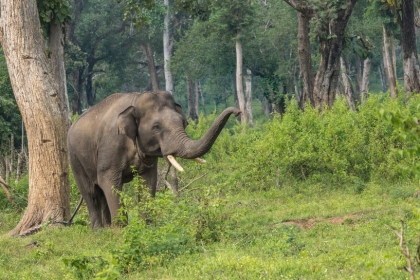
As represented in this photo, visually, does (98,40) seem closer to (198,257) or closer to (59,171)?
(59,171)

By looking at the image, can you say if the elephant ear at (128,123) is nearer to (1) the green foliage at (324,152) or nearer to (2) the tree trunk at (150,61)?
(1) the green foliage at (324,152)

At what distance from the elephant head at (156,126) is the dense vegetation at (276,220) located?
2.10 ft

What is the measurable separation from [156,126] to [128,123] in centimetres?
39

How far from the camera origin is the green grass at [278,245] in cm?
700

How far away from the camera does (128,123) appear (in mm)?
10531

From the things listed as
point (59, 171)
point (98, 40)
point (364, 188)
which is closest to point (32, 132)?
point (59, 171)

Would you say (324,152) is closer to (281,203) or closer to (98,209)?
(281,203)

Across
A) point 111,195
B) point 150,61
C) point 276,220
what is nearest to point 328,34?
point 276,220

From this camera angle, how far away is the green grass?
23.0ft

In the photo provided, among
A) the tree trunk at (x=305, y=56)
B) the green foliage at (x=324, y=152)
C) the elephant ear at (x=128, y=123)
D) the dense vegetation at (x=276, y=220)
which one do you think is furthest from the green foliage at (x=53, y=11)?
the tree trunk at (x=305, y=56)

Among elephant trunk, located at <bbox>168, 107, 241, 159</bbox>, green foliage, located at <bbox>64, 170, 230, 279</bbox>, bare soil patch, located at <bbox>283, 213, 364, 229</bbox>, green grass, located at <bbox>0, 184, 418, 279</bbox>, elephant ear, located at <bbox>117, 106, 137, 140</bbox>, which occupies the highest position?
elephant ear, located at <bbox>117, 106, 137, 140</bbox>

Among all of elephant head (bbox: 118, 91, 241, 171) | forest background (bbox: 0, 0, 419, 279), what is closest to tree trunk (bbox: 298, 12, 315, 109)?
forest background (bbox: 0, 0, 419, 279)

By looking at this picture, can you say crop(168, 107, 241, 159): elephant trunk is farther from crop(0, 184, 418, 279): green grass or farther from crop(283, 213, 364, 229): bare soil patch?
crop(283, 213, 364, 229): bare soil patch

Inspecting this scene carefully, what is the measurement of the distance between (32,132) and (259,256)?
563 centimetres
